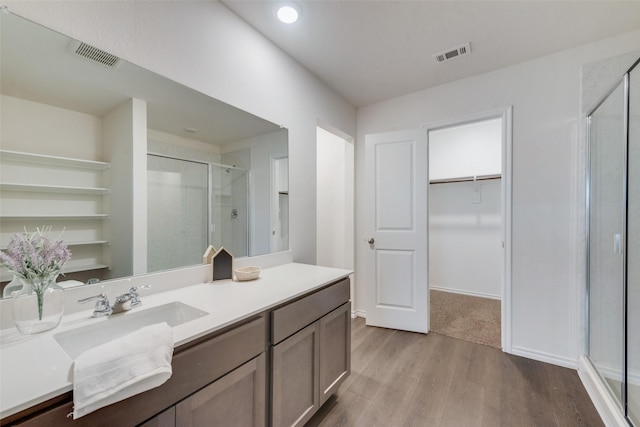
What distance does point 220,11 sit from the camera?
1613mm

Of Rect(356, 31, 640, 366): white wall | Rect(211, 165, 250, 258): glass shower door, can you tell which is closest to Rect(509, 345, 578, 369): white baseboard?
Rect(356, 31, 640, 366): white wall

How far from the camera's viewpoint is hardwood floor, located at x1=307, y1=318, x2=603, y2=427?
1553 millimetres

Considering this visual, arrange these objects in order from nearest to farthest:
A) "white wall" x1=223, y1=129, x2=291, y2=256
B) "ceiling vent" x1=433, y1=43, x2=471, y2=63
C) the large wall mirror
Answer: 1. the large wall mirror
2. "white wall" x1=223, y1=129, x2=291, y2=256
3. "ceiling vent" x1=433, y1=43, x2=471, y2=63

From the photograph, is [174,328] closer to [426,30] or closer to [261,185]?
[261,185]

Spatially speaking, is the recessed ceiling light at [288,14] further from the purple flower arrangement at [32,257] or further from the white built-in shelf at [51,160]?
the purple flower arrangement at [32,257]

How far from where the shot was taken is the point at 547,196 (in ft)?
7.07

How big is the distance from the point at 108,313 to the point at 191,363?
43cm

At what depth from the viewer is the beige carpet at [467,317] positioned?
8.51 feet

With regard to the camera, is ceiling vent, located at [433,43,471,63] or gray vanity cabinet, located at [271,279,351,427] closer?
gray vanity cabinet, located at [271,279,351,427]

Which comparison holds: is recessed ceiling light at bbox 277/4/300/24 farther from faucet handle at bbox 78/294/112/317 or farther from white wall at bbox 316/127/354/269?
faucet handle at bbox 78/294/112/317

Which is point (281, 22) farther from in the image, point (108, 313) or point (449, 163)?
point (449, 163)

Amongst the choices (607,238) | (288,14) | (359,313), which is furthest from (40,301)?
(607,238)

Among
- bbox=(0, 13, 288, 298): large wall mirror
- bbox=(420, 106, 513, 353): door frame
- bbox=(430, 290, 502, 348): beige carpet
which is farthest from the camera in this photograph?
bbox=(430, 290, 502, 348): beige carpet

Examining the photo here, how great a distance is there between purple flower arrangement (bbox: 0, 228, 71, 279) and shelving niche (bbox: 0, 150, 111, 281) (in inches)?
3.0
